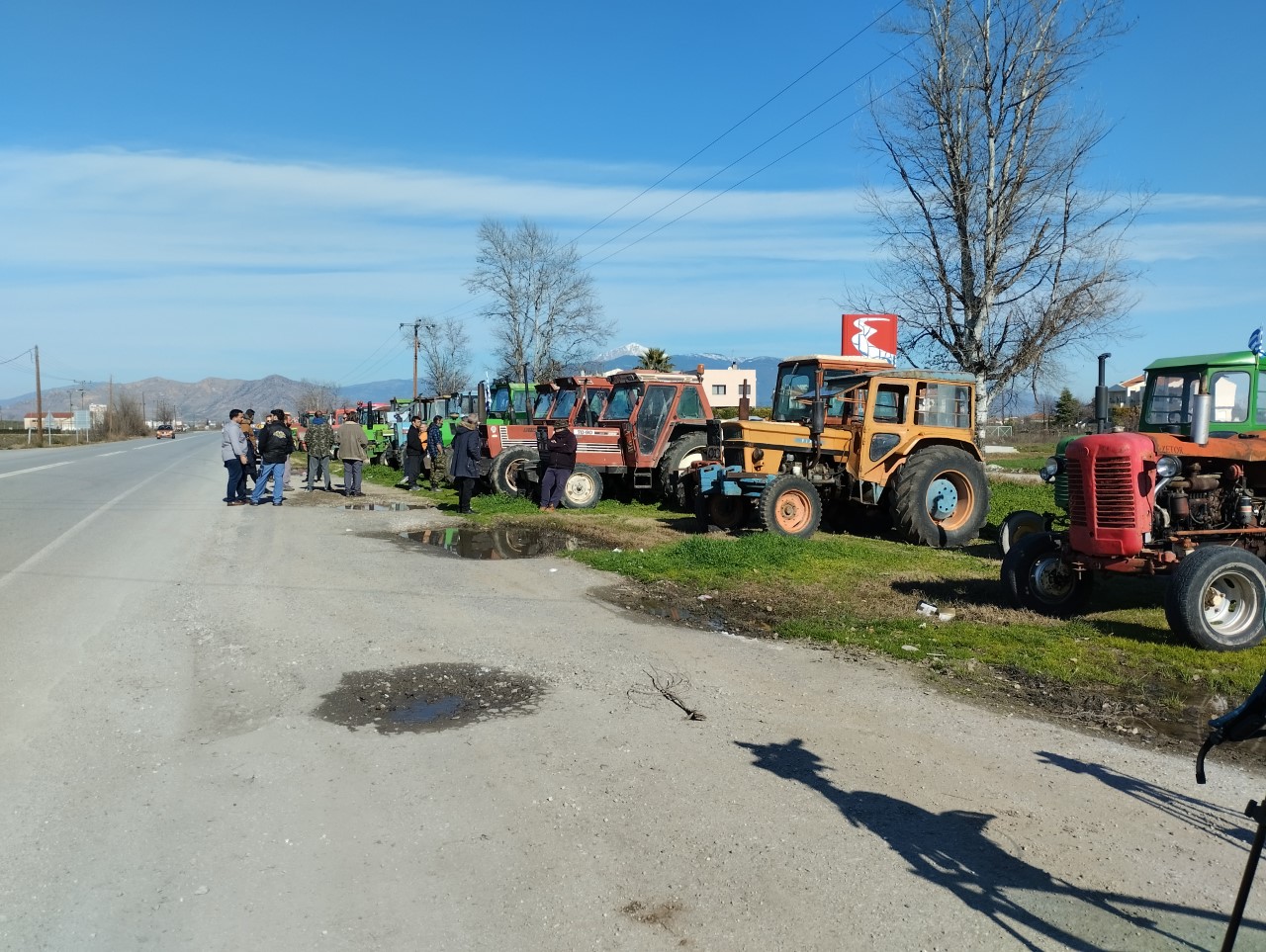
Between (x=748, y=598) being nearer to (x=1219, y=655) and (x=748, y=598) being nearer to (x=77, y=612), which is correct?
(x=1219, y=655)

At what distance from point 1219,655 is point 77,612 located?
9.00 meters

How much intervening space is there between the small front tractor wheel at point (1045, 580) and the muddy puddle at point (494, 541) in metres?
5.83

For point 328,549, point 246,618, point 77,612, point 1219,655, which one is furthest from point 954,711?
point 328,549

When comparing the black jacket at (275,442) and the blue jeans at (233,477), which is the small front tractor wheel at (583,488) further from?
the blue jeans at (233,477)

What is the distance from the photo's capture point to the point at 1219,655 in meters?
7.17

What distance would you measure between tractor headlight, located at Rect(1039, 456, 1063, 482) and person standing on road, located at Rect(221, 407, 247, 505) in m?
14.3

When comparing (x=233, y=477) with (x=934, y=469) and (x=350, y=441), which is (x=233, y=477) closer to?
(x=350, y=441)

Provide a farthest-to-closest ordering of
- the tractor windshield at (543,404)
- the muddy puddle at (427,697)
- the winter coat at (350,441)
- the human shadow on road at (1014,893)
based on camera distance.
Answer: the tractor windshield at (543,404) → the winter coat at (350,441) → the muddy puddle at (427,697) → the human shadow on road at (1014,893)

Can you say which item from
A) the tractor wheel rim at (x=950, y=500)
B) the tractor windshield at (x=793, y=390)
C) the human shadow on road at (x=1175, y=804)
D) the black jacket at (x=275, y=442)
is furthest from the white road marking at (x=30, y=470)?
the human shadow on road at (x=1175, y=804)

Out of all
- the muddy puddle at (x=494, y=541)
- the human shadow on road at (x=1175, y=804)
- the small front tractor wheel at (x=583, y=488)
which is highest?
the small front tractor wheel at (x=583, y=488)

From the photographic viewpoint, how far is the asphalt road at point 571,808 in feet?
11.5

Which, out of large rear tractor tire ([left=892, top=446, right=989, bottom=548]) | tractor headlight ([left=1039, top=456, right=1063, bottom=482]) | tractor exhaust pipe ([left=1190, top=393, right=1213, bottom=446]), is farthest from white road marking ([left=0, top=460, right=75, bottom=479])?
tractor exhaust pipe ([left=1190, top=393, right=1213, bottom=446])

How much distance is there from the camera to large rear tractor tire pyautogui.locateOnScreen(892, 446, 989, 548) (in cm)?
1312

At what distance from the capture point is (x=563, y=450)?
17.0 metres
